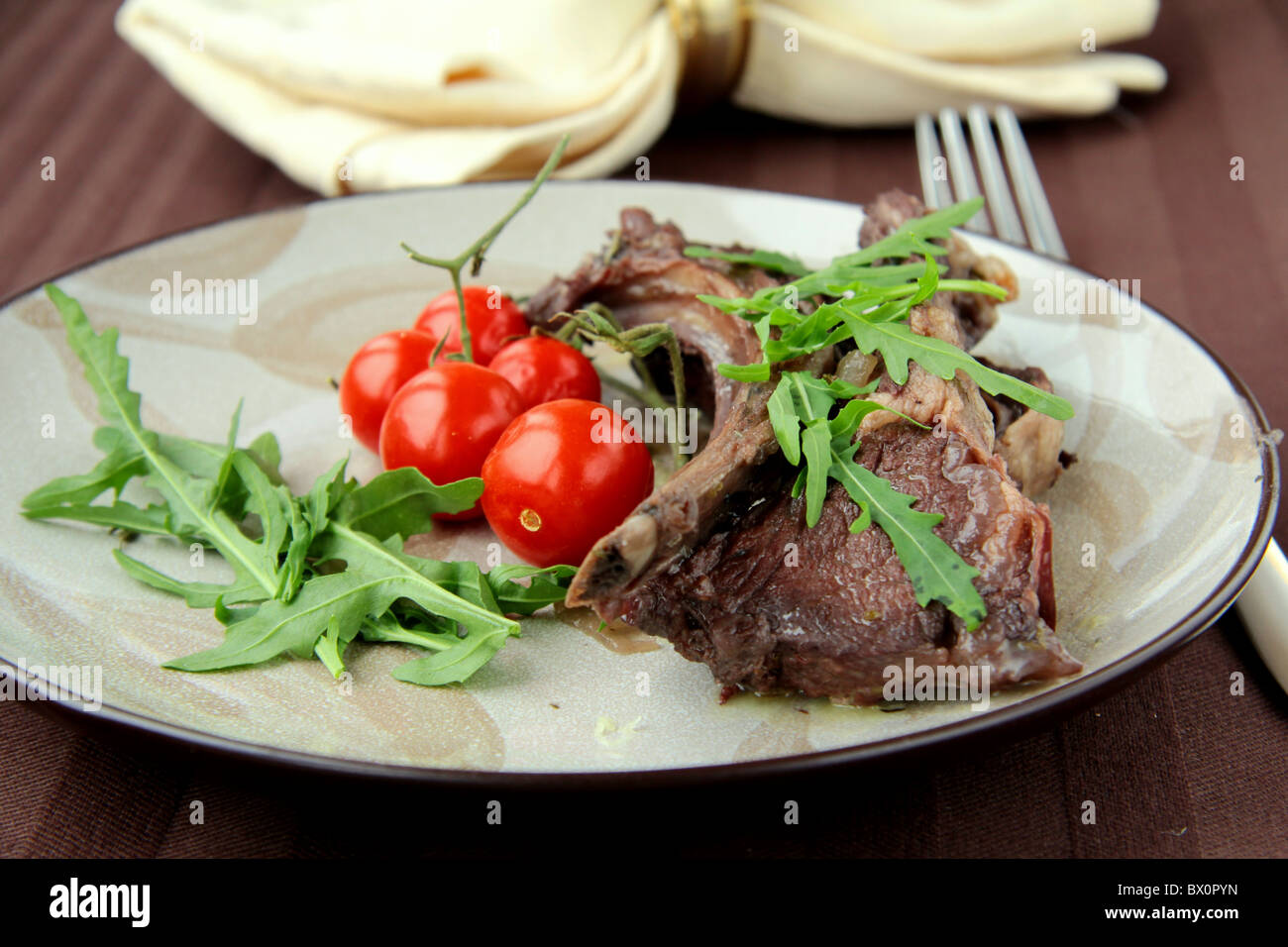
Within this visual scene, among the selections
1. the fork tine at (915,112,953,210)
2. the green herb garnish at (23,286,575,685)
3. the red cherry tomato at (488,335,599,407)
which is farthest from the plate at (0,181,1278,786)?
the fork tine at (915,112,953,210)

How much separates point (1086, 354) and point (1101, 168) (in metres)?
1.78

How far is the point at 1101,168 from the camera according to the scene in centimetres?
466

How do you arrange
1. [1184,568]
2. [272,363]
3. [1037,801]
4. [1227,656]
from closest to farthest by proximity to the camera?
[1037,801], [1184,568], [1227,656], [272,363]

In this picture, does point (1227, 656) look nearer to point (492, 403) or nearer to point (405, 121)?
point (492, 403)

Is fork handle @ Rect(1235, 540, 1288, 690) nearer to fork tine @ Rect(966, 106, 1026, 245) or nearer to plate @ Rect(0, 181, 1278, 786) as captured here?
plate @ Rect(0, 181, 1278, 786)

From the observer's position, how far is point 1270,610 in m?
2.54

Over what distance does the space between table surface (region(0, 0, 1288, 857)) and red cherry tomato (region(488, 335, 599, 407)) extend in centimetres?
124

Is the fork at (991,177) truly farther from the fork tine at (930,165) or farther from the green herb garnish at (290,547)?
the green herb garnish at (290,547)

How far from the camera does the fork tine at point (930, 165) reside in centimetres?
425

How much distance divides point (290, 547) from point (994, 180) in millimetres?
2822

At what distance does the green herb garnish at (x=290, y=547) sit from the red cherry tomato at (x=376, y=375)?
27 centimetres

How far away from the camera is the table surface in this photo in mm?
2188

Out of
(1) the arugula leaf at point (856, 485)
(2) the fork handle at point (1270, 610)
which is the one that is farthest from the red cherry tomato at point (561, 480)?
(2) the fork handle at point (1270, 610)
